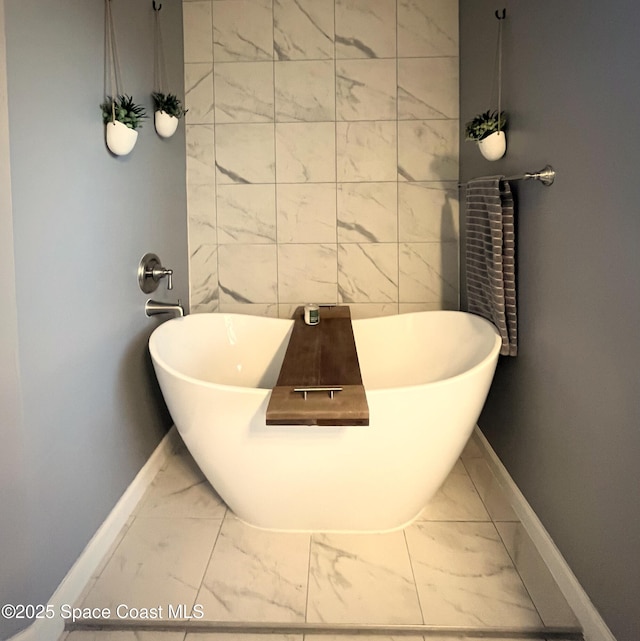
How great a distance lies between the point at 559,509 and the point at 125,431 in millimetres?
1562

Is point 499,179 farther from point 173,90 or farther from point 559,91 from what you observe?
point 173,90

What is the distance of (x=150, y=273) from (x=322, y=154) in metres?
1.16

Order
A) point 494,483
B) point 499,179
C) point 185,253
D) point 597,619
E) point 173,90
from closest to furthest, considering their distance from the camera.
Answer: point 597,619, point 499,179, point 494,483, point 173,90, point 185,253

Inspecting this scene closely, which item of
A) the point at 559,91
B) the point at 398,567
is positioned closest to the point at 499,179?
the point at 559,91

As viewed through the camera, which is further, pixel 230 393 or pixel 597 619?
pixel 230 393

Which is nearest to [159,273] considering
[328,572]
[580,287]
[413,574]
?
[328,572]

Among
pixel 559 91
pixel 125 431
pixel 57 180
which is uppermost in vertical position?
pixel 559 91

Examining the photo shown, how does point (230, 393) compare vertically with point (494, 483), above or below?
above

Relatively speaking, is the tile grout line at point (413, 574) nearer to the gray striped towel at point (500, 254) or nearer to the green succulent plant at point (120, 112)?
the gray striped towel at point (500, 254)

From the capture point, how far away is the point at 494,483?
2586mm

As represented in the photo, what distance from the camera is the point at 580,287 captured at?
1.76 meters

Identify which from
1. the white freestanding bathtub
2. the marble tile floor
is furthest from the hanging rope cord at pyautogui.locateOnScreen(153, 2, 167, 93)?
the marble tile floor

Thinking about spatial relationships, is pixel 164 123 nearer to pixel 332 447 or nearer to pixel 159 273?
pixel 159 273

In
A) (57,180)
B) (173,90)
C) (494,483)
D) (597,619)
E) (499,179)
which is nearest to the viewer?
(597,619)
